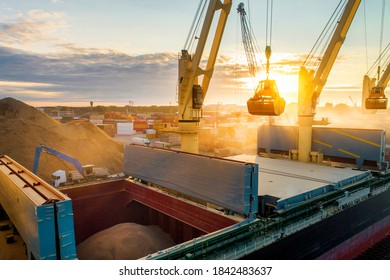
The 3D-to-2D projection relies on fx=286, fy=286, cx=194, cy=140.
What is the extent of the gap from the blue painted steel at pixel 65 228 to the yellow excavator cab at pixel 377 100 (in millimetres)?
25911

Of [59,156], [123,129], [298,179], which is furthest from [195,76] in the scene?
[123,129]

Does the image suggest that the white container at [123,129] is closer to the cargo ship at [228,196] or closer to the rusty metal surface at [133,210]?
the cargo ship at [228,196]

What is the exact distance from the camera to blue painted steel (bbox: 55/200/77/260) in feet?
25.0

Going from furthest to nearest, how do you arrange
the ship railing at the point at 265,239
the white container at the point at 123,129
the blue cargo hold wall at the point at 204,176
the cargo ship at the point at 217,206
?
the white container at the point at 123,129, the blue cargo hold wall at the point at 204,176, the ship railing at the point at 265,239, the cargo ship at the point at 217,206

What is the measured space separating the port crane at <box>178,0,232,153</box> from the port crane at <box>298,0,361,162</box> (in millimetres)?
8210

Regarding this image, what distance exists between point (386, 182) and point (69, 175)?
28.4m

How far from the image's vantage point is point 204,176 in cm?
1249

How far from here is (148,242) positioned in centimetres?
1338

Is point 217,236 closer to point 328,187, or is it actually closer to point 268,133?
point 328,187

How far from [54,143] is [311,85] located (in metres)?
31.0

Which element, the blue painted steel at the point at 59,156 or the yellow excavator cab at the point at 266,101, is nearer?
the yellow excavator cab at the point at 266,101

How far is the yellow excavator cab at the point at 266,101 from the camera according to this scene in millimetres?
14982

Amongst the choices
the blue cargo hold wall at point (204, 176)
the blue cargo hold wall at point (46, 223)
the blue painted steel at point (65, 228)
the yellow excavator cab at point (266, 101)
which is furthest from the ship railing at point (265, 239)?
the yellow excavator cab at point (266, 101)
